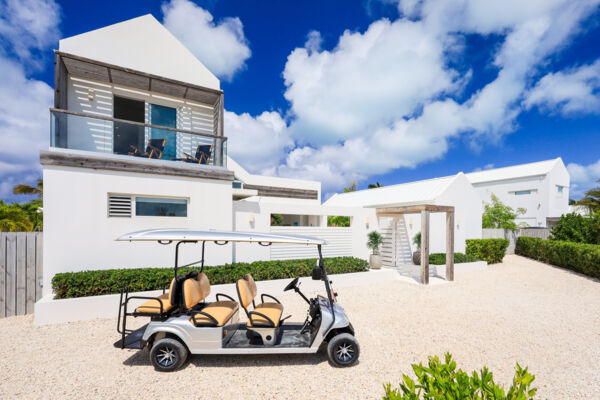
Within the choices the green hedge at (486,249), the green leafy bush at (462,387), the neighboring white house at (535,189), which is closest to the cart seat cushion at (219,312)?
the green leafy bush at (462,387)

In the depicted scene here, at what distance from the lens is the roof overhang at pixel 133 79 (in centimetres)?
780

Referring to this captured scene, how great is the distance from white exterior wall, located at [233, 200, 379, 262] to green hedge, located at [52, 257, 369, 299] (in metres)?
0.68

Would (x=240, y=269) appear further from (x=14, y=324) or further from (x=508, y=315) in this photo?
(x=508, y=315)

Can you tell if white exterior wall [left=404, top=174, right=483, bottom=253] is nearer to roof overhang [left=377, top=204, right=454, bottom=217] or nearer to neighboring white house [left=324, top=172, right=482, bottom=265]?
neighboring white house [left=324, top=172, right=482, bottom=265]

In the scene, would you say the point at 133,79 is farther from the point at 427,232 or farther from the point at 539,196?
the point at 539,196

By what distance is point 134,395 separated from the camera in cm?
338

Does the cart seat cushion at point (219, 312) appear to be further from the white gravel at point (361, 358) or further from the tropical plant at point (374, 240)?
the tropical plant at point (374, 240)

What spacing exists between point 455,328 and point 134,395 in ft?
18.0

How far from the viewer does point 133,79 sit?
8742mm

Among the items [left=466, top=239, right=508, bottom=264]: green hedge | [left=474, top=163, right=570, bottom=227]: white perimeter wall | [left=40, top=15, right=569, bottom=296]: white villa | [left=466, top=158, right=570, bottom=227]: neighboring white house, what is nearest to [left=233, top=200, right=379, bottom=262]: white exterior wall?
[left=40, top=15, right=569, bottom=296]: white villa

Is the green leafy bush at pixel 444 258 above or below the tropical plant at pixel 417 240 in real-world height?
below

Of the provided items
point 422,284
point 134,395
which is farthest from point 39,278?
point 422,284

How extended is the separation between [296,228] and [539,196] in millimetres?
22237

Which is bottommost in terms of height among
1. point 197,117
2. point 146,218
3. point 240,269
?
point 240,269
